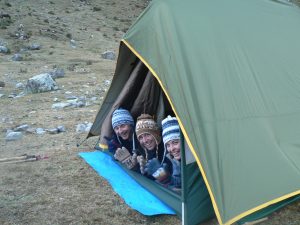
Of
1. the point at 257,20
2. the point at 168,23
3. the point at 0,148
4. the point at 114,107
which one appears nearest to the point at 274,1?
the point at 257,20

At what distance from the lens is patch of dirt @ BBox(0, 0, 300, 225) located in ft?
15.2

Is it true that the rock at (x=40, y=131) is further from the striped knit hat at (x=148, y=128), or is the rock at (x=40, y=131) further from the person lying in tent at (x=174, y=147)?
the person lying in tent at (x=174, y=147)

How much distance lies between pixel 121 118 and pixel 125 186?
0.91 m

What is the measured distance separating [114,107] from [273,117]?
231cm

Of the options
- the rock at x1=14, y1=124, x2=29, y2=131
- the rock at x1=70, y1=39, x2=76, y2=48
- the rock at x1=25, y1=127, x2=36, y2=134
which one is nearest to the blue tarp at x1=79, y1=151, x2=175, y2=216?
the rock at x1=25, y1=127, x2=36, y2=134

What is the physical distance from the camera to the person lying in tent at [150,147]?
5.02 meters

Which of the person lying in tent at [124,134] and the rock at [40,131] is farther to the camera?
the rock at [40,131]

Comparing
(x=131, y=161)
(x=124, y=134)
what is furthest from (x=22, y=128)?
(x=131, y=161)

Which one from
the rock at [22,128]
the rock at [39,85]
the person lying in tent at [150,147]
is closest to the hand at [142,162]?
the person lying in tent at [150,147]

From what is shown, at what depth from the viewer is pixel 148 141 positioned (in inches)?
207

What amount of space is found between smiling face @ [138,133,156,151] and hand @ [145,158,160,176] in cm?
27

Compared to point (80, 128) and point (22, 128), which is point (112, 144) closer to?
point (80, 128)

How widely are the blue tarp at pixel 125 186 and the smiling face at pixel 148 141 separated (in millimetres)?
487

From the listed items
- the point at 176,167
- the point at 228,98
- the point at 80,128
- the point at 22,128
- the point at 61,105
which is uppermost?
the point at 228,98
